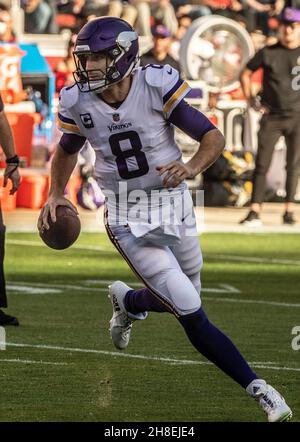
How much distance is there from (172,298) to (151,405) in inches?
20.4

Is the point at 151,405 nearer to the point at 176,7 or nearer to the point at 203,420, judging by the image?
the point at 203,420

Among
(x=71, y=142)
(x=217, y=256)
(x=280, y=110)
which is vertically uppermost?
(x=71, y=142)

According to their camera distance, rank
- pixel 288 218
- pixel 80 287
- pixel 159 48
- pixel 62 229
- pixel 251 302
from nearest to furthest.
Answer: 1. pixel 62 229
2. pixel 251 302
3. pixel 80 287
4. pixel 288 218
5. pixel 159 48

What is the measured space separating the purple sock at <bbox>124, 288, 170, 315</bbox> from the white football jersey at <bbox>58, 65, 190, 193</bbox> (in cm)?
92

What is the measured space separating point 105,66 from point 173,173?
74cm

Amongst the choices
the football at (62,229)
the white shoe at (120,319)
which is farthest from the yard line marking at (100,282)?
the football at (62,229)

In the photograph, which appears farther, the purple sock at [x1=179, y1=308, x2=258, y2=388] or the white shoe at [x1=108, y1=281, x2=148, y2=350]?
the white shoe at [x1=108, y1=281, x2=148, y2=350]

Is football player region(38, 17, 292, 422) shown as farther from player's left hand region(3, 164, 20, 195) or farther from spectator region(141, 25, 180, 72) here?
spectator region(141, 25, 180, 72)

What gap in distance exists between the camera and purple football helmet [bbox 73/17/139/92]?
7.01 m

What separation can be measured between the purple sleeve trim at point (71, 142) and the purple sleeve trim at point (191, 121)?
53 cm

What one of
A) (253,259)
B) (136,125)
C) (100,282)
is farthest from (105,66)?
(253,259)

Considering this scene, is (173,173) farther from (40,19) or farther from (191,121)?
(40,19)

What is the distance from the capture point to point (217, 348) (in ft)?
21.8

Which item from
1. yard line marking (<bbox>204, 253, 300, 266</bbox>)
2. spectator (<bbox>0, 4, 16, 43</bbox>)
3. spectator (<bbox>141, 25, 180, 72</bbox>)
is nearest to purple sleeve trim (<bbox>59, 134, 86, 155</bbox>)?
yard line marking (<bbox>204, 253, 300, 266</bbox>)
